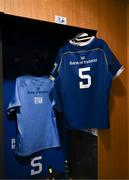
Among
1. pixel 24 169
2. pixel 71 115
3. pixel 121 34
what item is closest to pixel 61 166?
pixel 24 169

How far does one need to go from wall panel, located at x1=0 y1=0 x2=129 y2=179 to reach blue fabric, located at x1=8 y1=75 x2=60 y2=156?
1.40 ft

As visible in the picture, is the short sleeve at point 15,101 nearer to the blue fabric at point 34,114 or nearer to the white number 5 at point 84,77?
the blue fabric at point 34,114

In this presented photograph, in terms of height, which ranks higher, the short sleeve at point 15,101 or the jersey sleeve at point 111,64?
the jersey sleeve at point 111,64

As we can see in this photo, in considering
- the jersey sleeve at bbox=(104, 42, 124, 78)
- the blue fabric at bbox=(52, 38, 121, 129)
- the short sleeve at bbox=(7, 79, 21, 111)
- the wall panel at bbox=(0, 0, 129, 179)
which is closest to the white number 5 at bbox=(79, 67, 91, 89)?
the blue fabric at bbox=(52, 38, 121, 129)

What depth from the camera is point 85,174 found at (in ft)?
6.57

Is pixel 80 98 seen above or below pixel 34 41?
below

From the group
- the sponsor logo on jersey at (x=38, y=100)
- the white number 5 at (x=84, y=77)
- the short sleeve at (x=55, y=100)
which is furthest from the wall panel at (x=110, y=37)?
the sponsor logo on jersey at (x=38, y=100)

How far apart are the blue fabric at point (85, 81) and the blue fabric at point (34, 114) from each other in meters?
0.12

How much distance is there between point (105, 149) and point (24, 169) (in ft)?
2.16

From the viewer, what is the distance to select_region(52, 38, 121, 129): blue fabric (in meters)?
1.74

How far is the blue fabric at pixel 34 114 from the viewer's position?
1734 mm

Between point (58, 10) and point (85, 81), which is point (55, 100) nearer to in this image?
point (85, 81)

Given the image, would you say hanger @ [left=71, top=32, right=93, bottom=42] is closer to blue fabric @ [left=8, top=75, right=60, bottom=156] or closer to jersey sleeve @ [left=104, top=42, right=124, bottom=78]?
jersey sleeve @ [left=104, top=42, right=124, bottom=78]

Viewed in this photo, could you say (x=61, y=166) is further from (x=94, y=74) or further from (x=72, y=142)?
(x=94, y=74)
